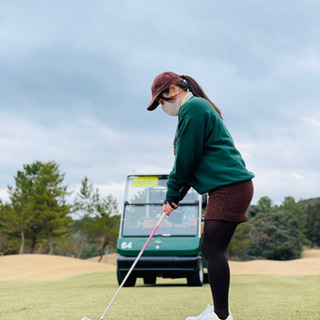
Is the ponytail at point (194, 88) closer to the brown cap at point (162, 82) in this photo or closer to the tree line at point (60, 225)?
the brown cap at point (162, 82)

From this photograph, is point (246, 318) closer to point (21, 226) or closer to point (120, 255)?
point (120, 255)

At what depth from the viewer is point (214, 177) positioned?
2912mm

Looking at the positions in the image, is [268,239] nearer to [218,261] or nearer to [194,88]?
[194,88]

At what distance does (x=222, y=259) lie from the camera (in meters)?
2.87

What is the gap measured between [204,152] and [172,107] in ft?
1.28

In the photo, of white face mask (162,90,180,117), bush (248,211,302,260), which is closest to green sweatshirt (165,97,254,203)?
white face mask (162,90,180,117)

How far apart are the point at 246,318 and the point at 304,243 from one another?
166ft

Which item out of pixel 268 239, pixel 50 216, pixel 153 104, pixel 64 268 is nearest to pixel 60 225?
pixel 50 216

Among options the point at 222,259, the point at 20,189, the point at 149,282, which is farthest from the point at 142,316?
the point at 20,189

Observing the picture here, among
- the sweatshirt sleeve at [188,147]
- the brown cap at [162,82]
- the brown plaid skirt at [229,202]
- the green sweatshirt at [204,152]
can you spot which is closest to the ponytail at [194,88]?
the brown cap at [162,82]

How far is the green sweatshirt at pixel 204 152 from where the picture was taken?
289 cm

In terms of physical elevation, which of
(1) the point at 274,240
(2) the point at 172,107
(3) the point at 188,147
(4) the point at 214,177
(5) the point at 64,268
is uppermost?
(1) the point at 274,240

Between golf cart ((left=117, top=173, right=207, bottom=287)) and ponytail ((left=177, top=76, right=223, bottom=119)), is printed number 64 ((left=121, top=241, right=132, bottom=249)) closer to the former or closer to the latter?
golf cart ((left=117, top=173, right=207, bottom=287))

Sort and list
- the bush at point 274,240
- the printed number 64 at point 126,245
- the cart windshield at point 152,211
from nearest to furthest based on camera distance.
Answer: the printed number 64 at point 126,245 < the cart windshield at point 152,211 < the bush at point 274,240
